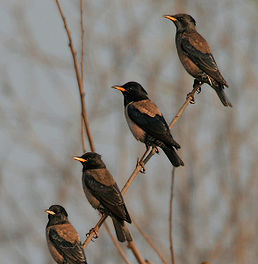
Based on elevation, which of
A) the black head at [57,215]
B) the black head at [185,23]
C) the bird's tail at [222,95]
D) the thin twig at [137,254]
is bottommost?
the thin twig at [137,254]

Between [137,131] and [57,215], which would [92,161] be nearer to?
[137,131]

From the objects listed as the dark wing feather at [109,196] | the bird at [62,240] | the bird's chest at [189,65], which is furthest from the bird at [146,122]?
the bird at [62,240]

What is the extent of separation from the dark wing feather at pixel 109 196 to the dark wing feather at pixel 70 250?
0.47 m

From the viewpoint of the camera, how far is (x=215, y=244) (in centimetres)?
1950

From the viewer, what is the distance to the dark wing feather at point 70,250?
8.73m

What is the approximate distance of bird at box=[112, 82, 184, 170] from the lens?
9422 mm

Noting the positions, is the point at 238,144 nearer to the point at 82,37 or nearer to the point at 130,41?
the point at 130,41

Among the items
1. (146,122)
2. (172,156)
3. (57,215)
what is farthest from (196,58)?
(57,215)

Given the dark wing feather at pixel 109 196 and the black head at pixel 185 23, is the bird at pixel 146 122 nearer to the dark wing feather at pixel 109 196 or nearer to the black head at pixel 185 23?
the dark wing feather at pixel 109 196

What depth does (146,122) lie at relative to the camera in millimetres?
9719

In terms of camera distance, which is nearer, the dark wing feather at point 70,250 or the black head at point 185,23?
the dark wing feather at point 70,250

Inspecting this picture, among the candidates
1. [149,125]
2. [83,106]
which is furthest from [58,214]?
[83,106]

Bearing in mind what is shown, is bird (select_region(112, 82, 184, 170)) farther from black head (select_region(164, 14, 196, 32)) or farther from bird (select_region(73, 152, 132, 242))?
black head (select_region(164, 14, 196, 32))

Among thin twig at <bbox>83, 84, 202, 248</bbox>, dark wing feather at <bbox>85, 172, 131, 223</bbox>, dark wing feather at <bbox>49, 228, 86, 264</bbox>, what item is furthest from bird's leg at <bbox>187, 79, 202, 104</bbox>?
dark wing feather at <bbox>49, 228, 86, 264</bbox>
